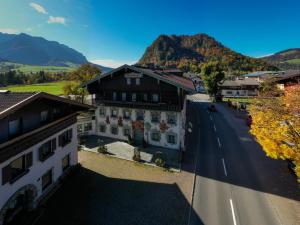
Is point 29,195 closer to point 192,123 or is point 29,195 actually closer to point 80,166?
point 80,166

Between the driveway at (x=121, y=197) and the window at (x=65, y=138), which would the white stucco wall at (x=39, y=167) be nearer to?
the window at (x=65, y=138)

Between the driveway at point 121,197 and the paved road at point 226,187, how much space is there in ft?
4.54

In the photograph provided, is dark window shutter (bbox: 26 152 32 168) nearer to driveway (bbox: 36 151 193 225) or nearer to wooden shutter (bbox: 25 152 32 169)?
wooden shutter (bbox: 25 152 32 169)

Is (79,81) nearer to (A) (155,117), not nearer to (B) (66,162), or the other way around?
(A) (155,117)

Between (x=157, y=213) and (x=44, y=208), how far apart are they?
9.62 metres

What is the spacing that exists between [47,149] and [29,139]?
10.5ft

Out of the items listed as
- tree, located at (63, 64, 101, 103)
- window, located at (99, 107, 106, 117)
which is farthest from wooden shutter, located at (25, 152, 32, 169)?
tree, located at (63, 64, 101, 103)

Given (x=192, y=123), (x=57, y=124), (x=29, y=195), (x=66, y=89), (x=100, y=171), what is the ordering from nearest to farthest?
(x=29, y=195) < (x=57, y=124) < (x=100, y=171) < (x=192, y=123) < (x=66, y=89)

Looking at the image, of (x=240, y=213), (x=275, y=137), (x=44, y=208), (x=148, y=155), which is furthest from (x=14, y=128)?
(x=275, y=137)

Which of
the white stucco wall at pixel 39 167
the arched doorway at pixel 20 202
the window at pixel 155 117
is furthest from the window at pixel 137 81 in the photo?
the arched doorway at pixel 20 202

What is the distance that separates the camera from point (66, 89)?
171 ft

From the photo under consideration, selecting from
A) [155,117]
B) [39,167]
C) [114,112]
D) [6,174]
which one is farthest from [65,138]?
[155,117]

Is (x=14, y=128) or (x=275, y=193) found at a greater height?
(x=14, y=128)

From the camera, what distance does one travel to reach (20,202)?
1611cm
